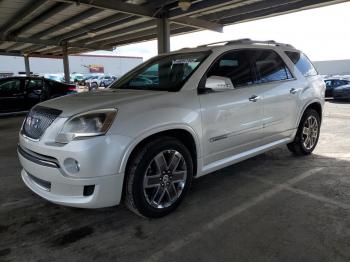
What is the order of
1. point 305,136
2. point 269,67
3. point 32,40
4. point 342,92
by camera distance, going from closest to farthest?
point 269,67 < point 305,136 < point 342,92 < point 32,40

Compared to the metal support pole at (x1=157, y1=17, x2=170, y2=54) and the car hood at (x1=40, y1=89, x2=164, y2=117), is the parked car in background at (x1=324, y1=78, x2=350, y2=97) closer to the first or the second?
the metal support pole at (x1=157, y1=17, x2=170, y2=54)

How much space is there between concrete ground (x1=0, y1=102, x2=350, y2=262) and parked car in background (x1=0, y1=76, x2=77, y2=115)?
656 cm

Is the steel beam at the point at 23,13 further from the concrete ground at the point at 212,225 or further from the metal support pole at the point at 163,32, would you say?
the concrete ground at the point at 212,225

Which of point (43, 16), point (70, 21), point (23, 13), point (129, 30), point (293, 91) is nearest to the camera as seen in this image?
point (293, 91)

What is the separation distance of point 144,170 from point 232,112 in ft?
4.40

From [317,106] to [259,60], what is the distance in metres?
1.75

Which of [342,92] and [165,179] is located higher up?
[342,92]

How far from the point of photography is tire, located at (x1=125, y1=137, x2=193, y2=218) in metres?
3.04

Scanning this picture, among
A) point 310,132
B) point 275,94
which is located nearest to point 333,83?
point 310,132

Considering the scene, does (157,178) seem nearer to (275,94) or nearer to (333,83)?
(275,94)

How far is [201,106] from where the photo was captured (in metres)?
3.50

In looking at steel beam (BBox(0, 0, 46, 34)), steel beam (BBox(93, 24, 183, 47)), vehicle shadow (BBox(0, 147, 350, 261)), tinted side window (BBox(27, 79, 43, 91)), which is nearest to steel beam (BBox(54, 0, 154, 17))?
steel beam (BBox(0, 0, 46, 34))

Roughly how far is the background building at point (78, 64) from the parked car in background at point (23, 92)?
1904 inches

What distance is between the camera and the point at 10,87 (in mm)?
10328
